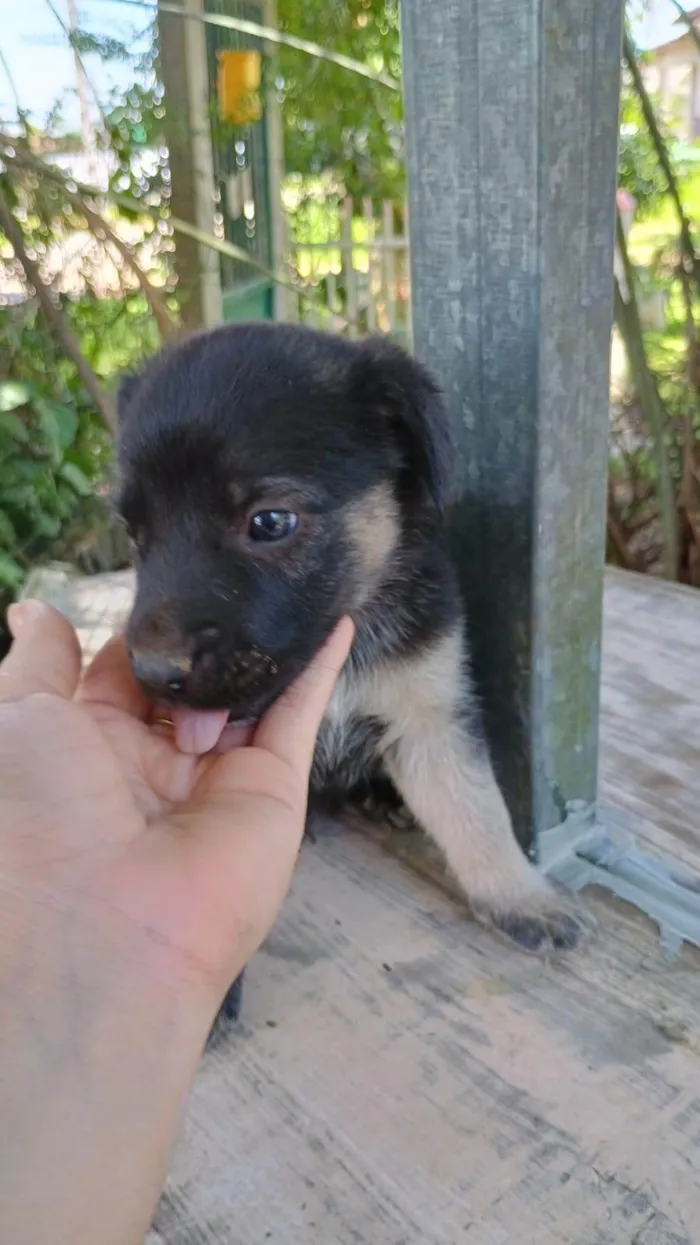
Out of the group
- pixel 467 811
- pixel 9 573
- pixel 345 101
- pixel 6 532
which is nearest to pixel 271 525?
pixel 467 811

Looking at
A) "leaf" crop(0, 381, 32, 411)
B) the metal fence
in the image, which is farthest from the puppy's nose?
the metal fence

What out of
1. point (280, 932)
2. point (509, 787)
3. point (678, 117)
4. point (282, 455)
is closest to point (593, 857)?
point (509, 787)

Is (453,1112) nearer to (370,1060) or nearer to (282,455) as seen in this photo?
(370,1060)

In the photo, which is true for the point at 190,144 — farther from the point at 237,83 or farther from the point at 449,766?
the point at 449,766

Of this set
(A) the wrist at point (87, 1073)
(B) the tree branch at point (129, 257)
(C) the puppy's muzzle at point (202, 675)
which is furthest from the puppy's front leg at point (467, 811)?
(B) the tree branch at point (129, 257)

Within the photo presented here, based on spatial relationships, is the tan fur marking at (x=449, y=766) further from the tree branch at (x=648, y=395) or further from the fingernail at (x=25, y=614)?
the tree branch at (x=648, y=395)
